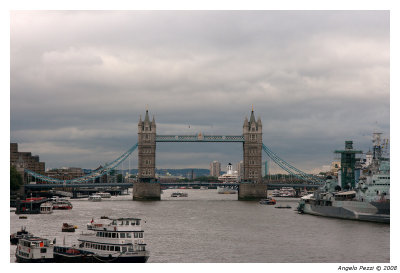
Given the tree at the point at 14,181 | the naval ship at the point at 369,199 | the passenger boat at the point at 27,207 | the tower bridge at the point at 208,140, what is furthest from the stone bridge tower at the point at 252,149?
the passenger boat at the point at 27,207

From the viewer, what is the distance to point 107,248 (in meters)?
40.1

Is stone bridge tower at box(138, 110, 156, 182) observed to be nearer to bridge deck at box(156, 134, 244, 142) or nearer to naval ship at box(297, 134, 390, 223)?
bridge deck at box(156, 134, 244, 142)

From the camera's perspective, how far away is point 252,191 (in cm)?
13012

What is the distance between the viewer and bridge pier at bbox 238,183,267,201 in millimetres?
129750

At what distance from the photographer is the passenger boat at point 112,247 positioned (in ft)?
128

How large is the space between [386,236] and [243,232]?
1237 centimetres

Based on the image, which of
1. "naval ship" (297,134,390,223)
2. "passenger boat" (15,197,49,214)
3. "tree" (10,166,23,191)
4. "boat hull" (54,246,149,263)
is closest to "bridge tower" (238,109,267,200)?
"tree" (10,166,23,191)

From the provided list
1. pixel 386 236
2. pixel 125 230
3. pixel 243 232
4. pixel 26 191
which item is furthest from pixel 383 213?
pixel 26 191

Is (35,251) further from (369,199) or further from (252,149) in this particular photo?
(252,149)

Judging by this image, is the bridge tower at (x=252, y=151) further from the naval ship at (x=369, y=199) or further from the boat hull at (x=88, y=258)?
the boat hull at (x=88, y=258)

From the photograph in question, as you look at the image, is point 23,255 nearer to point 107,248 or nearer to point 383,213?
point 107,248

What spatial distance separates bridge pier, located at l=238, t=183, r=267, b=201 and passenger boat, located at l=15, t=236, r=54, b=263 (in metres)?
91.9

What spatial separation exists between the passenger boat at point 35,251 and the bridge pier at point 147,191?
276 ft

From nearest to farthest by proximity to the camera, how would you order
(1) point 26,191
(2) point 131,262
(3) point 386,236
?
1. (2) point 131,262
2. (3) point 386,236
3. (1) point 26,191
